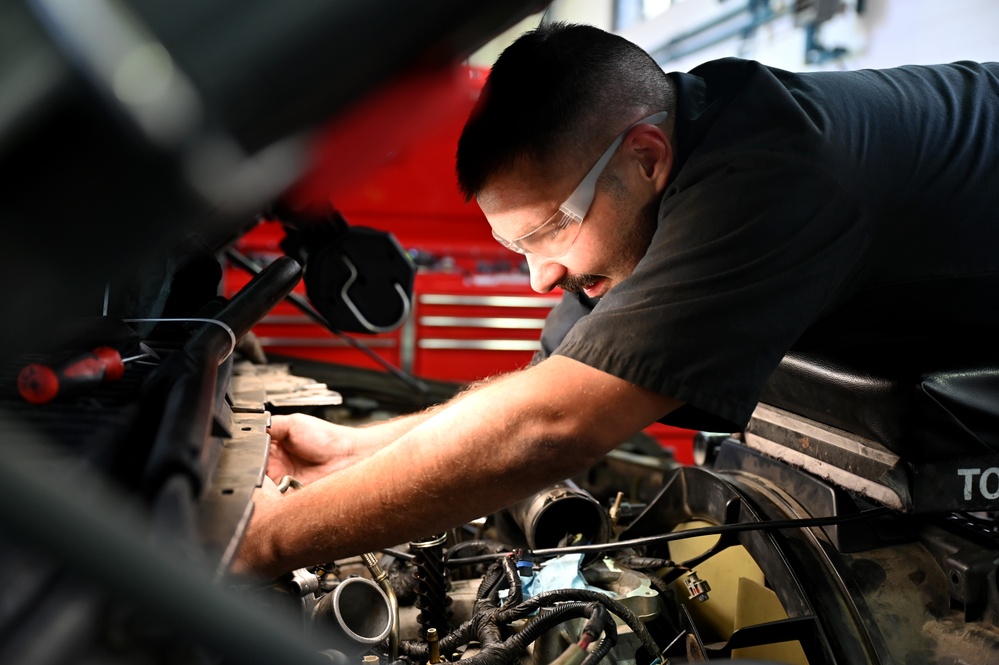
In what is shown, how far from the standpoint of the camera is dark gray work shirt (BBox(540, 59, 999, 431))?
36.8 inches


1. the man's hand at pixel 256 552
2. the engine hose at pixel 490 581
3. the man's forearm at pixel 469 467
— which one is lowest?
the engine hose at pixel 490 581

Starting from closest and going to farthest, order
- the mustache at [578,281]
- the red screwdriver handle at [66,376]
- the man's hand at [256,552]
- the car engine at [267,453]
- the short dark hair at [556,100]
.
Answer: the car engine at [267,453], the red screwdriver handle at [66,376], the man's hand at [256,552], the short dark hair at [556,100], the mustache at [578,281]

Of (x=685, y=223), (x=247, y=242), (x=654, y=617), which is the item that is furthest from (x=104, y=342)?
(x=247, y=242)

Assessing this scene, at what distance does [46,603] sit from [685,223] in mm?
790

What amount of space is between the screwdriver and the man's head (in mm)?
635

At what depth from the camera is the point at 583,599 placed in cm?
114

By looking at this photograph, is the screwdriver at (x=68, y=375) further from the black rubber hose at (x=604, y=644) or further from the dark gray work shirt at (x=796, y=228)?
the black rubber hose at (x=604, y=644)

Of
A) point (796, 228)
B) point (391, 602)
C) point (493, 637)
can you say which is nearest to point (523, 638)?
point (493, 637)

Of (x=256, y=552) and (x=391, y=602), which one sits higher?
(x=256, y=552)

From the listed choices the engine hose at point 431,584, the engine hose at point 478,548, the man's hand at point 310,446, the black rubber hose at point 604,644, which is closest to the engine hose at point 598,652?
the black rubber hose at point 604,644

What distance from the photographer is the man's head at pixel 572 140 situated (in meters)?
1.17

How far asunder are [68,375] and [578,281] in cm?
90

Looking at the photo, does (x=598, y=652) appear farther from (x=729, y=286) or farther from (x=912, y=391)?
(x=912, y=391)

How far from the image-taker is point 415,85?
46cm
